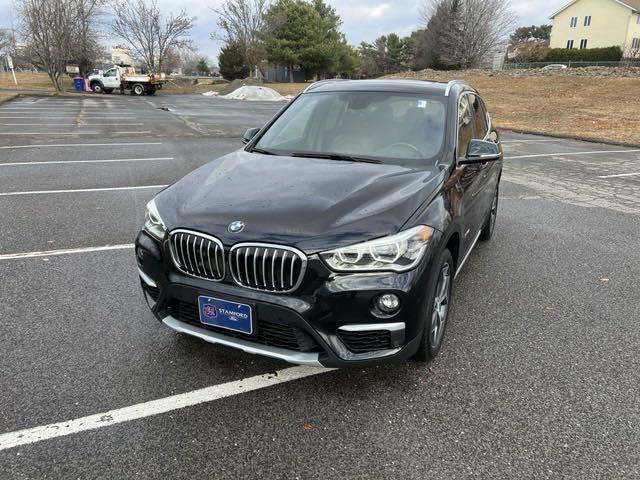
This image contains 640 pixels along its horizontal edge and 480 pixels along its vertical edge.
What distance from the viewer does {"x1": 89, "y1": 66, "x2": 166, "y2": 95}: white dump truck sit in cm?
3597

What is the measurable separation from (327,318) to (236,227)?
0.67 metres

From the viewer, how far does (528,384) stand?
9.42 feet

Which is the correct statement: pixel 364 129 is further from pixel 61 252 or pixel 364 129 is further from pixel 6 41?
pixel 6 41

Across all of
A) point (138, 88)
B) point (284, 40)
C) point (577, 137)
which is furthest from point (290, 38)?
point (577, 137)

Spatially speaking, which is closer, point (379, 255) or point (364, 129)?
point (379, 255)

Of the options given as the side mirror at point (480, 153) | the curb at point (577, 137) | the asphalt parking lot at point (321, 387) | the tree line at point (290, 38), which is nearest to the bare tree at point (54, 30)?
the tree line at point (290, 38)

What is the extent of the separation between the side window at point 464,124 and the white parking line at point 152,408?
76.9 inches

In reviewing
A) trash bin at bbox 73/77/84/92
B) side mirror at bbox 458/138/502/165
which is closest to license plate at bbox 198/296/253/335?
side mirror at bbox 458/138/502/165

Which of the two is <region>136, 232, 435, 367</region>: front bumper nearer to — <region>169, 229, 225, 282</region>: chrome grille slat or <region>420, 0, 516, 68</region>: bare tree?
<region>169, 229, 225, 282</region>: chrome grille slat

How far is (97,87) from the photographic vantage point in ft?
120

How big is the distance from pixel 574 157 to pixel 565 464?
11.2 metres

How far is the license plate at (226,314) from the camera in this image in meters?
2.49

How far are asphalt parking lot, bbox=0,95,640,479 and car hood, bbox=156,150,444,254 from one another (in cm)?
92

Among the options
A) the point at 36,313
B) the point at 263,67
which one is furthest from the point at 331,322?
the point at 263,67
